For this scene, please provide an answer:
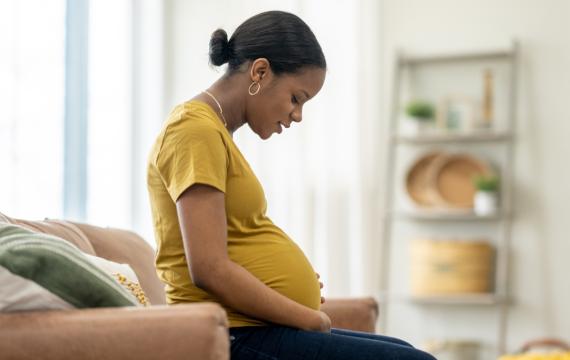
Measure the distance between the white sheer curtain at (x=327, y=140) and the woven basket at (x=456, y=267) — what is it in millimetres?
316

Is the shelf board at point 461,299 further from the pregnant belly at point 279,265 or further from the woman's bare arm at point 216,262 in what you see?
the woman's bare arm at point 216,262

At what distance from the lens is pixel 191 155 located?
167 centimetres

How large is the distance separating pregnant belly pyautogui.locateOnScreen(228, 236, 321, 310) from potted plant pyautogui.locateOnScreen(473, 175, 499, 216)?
112 inches

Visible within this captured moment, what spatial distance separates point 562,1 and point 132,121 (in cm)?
221

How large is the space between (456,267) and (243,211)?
2.95m

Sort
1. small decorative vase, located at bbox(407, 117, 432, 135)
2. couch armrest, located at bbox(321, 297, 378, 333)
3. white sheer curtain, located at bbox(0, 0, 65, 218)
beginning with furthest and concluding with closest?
1. small decorative vase, located at bbox(407, 117, 432, 135)
2. white sheer curtain, located at bbox(0, 0, 65, 218)
3. couch armrest, located at bbox(321, 297, 378, 333)

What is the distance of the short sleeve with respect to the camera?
165 centimetres

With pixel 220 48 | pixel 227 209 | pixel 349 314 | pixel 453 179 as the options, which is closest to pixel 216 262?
pixel 227 209

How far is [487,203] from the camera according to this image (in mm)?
4512

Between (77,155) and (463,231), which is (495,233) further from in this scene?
(77,155)

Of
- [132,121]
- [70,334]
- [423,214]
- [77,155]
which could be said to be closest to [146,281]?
[70,334]

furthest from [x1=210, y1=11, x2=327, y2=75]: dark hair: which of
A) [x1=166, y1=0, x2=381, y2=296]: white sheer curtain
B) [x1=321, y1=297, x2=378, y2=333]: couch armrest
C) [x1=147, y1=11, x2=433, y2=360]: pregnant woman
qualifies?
[x1=166, y1=0, x2=381, y2=296]: white sheer curtain

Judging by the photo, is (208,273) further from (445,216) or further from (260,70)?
(445,216)

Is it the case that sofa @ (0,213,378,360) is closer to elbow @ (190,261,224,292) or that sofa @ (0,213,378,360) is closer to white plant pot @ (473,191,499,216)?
elbow @ (190,261,224,292)
